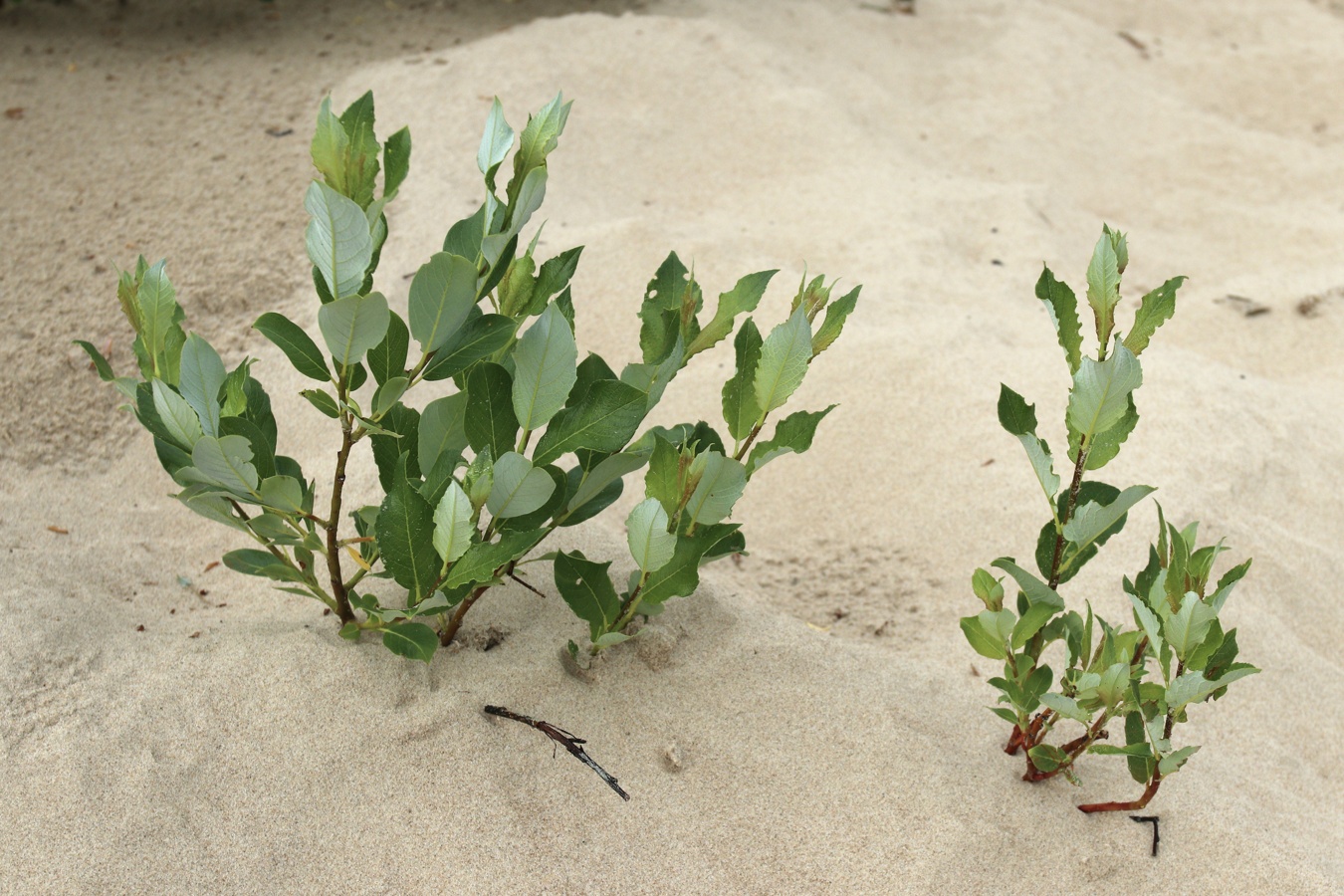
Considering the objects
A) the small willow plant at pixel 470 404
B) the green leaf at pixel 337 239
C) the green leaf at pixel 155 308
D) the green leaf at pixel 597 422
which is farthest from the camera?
the green leaf at pixel 155 308

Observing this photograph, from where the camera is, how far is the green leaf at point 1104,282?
138 cm

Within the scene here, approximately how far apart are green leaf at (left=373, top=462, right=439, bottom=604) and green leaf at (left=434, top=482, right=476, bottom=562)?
0.16ft

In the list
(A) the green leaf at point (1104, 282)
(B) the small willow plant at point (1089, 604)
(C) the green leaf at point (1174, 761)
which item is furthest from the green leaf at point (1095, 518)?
(C) the green leaf at point (1174, 761)

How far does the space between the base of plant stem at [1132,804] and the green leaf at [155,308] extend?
1391mm

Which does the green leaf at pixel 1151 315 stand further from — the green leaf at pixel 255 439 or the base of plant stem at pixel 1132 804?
the green leaf at pixel 255 439

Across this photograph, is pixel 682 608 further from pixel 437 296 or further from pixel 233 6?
pixel 233 6

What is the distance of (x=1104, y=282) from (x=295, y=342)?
94 cm

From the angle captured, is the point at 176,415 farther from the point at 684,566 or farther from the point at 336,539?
the point at 684,566

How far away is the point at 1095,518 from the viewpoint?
1.45m

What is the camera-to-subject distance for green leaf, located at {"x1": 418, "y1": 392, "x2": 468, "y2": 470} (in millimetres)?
1509

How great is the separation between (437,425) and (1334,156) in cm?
433

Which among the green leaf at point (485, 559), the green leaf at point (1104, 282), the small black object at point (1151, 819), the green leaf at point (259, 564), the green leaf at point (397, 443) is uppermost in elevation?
the green leaf at point (1104, 282)

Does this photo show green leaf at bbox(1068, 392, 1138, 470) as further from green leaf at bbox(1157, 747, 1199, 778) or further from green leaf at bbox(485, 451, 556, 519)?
green leaf at bbox(485, 451, 556, 519)

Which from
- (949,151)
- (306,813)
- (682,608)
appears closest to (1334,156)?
(949,151)
